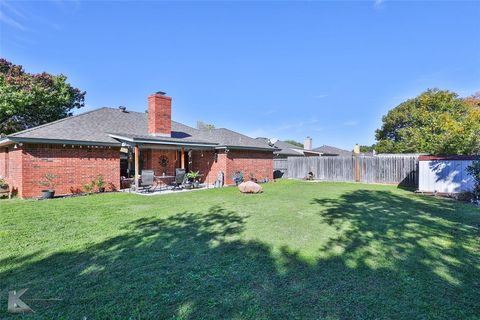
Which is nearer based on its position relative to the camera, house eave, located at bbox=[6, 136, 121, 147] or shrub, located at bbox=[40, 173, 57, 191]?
house eave, located at bbox=[6, 136, 121, 147]

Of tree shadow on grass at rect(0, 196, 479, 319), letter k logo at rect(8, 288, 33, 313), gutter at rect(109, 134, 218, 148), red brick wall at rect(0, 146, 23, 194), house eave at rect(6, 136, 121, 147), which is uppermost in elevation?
gutter at rect(109, 134, 218, 148)

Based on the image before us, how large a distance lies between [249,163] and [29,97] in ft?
58.6

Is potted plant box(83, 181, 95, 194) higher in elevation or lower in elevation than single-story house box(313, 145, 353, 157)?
lower

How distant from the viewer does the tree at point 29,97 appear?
61.7 ft

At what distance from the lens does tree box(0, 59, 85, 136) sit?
18812mm

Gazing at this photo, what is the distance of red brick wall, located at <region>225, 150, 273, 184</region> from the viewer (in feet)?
56.0

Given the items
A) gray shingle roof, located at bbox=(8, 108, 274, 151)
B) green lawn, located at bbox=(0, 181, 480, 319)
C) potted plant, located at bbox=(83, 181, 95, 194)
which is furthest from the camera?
potted plant, located at bbox=(83, 181, 95, 194)

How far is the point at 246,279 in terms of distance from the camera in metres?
3.60

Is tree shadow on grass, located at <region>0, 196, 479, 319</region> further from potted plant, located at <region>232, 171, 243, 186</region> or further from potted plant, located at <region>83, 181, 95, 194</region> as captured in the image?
potted plant, located at <region>232, 171, 243, 186</region>

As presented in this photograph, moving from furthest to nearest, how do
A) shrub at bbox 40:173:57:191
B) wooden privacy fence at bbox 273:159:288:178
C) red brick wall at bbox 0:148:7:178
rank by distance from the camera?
wooden privacy fence at bbox 273:159:288:178
red brick wall at bbox 0:148:7:178
shrub at bbox 40:173:57:191

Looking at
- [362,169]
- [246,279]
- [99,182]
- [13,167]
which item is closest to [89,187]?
[99,182]

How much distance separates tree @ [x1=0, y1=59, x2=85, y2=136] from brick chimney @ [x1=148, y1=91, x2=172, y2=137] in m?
11.4

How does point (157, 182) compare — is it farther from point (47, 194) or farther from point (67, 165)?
point (47, 194)

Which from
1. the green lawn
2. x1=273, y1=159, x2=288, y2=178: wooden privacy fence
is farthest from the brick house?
the green lawn
